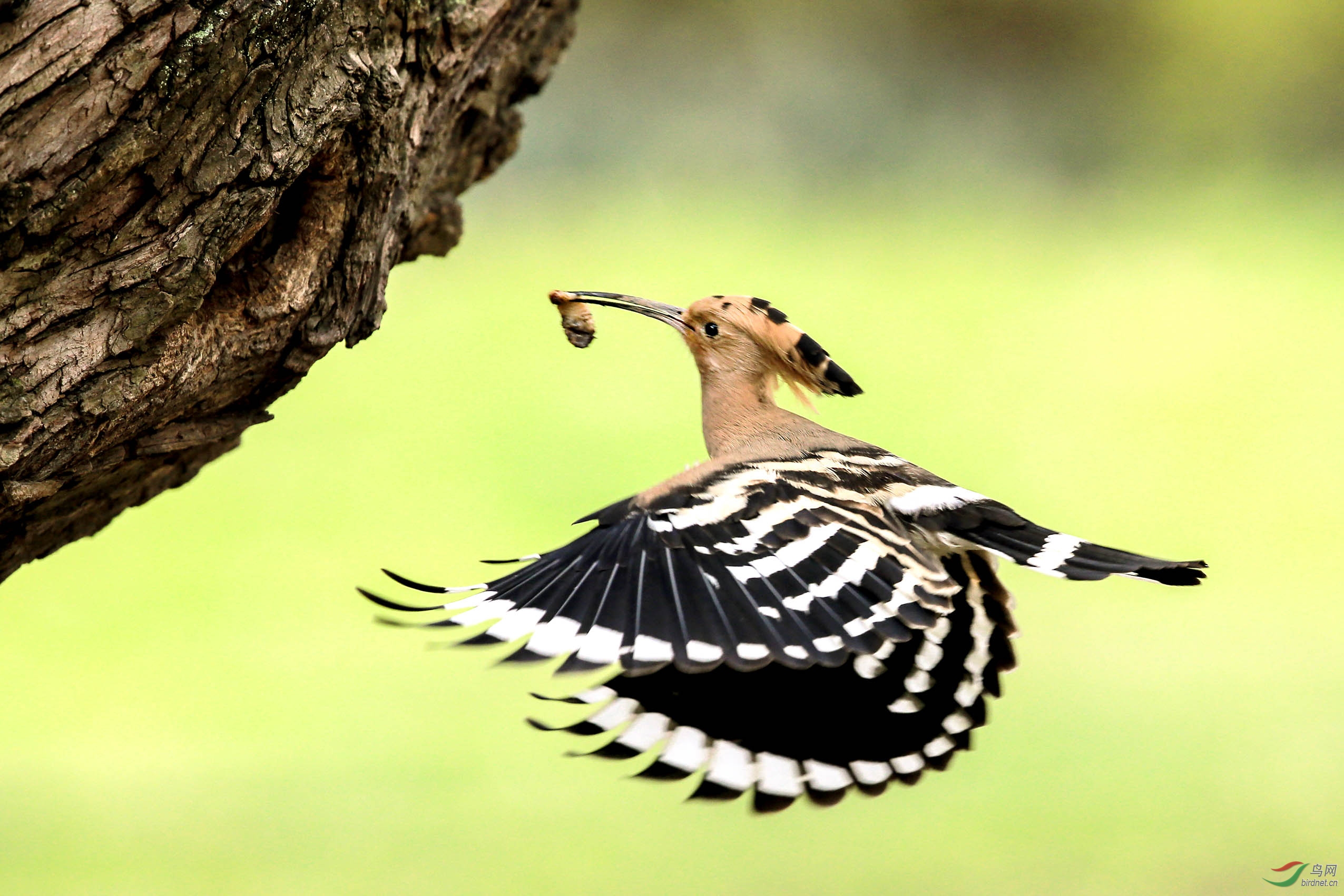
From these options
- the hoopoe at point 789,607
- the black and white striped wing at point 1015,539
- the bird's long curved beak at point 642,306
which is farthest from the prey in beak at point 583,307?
Result: the black and white striped wing at point 1015,539

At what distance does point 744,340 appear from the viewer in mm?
1666

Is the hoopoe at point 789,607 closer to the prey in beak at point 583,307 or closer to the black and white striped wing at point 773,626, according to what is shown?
the black and white striped wing at point 773,626

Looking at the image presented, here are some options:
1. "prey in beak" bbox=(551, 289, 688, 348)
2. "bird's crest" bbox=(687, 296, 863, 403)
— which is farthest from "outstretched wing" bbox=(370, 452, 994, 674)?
"prey in beak" bbox=(551, 289, 688, 348)

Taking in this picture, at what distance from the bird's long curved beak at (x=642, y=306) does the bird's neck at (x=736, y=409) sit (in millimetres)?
97

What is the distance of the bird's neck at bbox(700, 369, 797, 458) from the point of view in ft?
5.32

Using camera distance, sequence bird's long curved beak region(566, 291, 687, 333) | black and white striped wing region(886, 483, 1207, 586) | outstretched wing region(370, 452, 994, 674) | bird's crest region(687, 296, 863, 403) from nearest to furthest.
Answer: outstretched wing region(370, 452, 994, 674)
black and white striped wing region(886, 483, 1207, 586)
bird's crest region(687, 296, 863, 403)
bird's long curved beak region(566, 291, 687, 333)

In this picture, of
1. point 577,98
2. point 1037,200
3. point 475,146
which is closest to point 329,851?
point 475,146

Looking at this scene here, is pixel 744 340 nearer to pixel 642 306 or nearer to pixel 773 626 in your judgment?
pixel 642 306

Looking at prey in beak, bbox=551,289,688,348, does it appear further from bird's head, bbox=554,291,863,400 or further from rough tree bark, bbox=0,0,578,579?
rough tree bark, bbox=0,0,578,579

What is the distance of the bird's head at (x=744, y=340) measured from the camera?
5.23ft

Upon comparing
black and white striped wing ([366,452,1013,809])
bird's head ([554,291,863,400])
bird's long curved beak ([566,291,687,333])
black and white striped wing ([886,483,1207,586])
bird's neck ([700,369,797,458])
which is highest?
bird's long curved beak ([566,291,687,333])

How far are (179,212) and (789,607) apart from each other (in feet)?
2.06

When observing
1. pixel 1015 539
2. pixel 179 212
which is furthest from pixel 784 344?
pixel 179 212

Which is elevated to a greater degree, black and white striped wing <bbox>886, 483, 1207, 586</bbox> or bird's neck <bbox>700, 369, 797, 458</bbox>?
bird's neck <bbox>700, 369, 797, 458</bbox>
